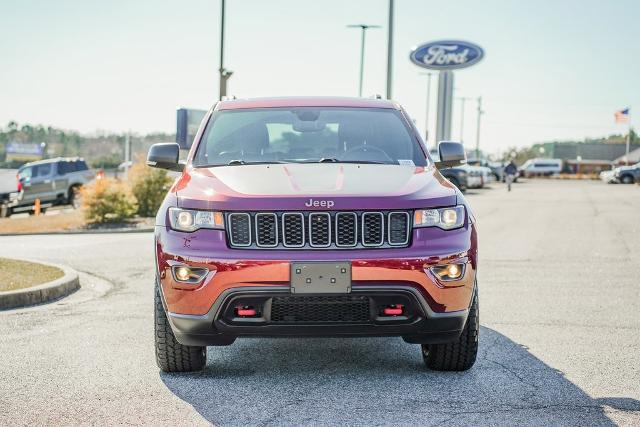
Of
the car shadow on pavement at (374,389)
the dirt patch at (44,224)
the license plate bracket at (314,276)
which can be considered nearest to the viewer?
the car shadow on pavement at (374,389)

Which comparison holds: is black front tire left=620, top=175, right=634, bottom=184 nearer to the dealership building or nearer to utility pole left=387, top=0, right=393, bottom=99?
utility pole left=387, top=0, right=393, bottom=99

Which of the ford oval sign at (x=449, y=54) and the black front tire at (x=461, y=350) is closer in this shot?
the black front tire at (x=461, y=350)

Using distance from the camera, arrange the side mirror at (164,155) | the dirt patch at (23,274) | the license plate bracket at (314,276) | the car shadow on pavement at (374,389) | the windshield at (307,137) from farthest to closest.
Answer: the dirt patch at (23,274) → the side mirror at (164,155) → the windshield at (307,137) → the license plate bracket at (314,276) → the car shadow on pavement at (374,389)

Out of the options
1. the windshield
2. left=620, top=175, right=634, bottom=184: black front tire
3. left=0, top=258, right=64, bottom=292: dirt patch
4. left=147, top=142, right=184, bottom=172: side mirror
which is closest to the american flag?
left=620, top=175, right=634, bottom=184: black front tire

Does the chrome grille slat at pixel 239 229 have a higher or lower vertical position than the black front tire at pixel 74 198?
higher

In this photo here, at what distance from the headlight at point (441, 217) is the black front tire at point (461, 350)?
0.55m

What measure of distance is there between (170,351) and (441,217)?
1885 mm

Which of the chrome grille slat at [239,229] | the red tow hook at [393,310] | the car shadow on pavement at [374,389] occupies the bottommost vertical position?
the car shadow on pavement at [374,389]

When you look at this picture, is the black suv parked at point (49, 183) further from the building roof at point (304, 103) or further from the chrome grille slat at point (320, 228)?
the chrome grille slat at point (320, 228)

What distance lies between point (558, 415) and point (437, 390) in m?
0.78

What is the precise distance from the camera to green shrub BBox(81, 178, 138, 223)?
21.9 m

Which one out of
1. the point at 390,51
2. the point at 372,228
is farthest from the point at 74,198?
the point at 372,228

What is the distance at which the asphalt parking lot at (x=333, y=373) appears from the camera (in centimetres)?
466

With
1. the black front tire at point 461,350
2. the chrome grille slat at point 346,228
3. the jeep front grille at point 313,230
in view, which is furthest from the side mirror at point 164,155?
the black front tire at point 461,350
